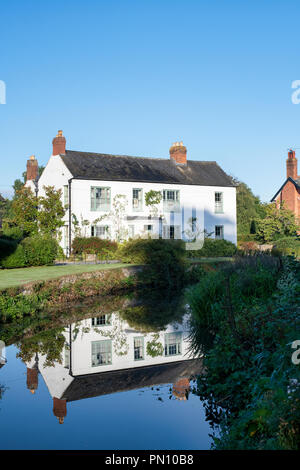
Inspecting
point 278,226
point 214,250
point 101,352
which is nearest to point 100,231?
point 214,250

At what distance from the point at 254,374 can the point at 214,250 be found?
24957mm

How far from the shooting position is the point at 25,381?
6.59 metres

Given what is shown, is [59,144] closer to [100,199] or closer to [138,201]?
[100,199]

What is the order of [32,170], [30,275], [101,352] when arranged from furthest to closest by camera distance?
[32,170] → [30,275] → [101,352]

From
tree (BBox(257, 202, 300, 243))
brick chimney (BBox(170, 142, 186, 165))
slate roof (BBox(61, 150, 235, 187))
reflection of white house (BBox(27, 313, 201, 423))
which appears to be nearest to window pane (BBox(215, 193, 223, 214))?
slate roof (BBox(61, 150, 235, 187))

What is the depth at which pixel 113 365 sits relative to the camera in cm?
750

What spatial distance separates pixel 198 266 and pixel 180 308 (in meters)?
5.60

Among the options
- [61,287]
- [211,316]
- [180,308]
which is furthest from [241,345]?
[61,287]

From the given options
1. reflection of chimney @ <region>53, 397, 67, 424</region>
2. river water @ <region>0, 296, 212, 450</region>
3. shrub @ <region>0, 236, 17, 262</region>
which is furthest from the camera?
shrub @ <region>0, 236, 17, 262</region>

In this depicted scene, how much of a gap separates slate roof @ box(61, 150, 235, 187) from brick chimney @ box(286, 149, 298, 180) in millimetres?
9105

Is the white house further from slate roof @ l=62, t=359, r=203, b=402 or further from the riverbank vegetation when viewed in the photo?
slate roof @ l=62, t=359, r=203, b=402

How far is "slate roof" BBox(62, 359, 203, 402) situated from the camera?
20.5ft
